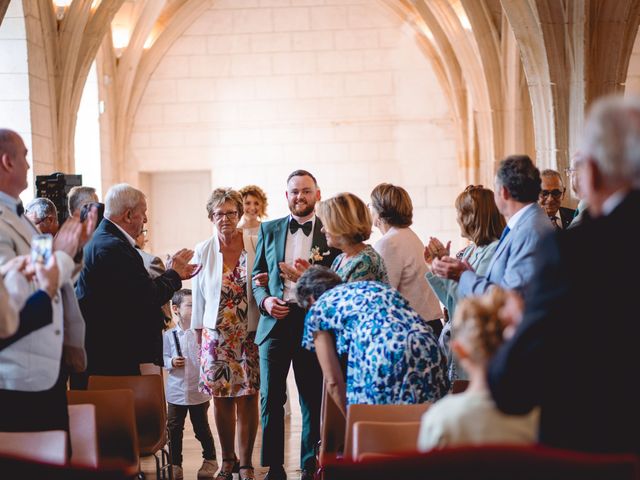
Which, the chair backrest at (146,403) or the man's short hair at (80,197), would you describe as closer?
the chair backrest at (146,403)

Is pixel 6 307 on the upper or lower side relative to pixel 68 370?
upper

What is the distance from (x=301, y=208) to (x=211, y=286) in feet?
2.26

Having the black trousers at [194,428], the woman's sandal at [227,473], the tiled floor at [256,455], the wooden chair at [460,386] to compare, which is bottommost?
the tiled floor at [256,455]

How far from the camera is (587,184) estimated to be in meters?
2.23

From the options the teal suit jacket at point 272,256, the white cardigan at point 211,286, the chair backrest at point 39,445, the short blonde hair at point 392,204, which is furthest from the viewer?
the white cardigan at point 211,286

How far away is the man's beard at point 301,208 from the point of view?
546cm

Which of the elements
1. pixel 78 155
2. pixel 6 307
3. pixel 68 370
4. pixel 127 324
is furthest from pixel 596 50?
pixel 78 155

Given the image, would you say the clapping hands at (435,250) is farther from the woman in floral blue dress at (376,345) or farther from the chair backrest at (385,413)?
the chair backrest at (385,413)

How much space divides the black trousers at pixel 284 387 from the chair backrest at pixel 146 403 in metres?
0.71

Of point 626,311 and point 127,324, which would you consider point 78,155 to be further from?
point 626,311

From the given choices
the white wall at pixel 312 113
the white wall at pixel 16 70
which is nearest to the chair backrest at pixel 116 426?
the white wall at pixel 16 70

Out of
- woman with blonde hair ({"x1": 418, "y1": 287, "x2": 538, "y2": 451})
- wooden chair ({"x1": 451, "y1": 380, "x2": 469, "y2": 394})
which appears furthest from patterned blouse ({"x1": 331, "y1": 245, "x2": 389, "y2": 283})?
woman with blonde hair ({"x1": 418, "y1": 287, "x2": 538, "y2": 451})

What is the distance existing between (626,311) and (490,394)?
1.16ft

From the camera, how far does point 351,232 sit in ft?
14.9
